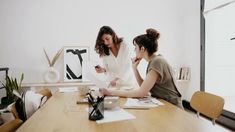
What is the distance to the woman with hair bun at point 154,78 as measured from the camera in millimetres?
1755

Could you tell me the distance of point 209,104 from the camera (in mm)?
1686

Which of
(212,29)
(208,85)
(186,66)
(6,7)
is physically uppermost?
(6,7)

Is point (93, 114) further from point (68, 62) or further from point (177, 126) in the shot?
point (68, 62)

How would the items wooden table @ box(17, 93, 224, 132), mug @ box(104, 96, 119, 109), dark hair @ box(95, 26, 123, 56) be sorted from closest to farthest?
wooden table @ box(17, 93, 224, 132) → mug @ box(104, 96, 119, 109) → dark hair @ box(95, 26, 123, 56)

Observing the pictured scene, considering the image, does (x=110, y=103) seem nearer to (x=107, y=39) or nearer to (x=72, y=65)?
(x=107, y=39)

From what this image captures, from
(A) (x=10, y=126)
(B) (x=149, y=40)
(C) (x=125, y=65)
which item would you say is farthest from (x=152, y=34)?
(A) (x=10, y=126)

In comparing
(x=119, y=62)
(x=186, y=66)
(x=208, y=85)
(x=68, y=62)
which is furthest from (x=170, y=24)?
(x=68, y=62)

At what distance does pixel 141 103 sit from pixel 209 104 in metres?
0.52

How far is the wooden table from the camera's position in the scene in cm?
112

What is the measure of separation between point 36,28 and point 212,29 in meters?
2.83

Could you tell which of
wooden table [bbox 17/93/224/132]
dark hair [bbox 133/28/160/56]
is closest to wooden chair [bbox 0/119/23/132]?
wooden table [bbox 17/93/224/132]

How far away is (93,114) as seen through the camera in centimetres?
131

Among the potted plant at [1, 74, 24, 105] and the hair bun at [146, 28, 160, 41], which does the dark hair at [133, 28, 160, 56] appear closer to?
the hair bun at [146, 28, 160, 41]

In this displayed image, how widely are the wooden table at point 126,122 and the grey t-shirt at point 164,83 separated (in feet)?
0.89
